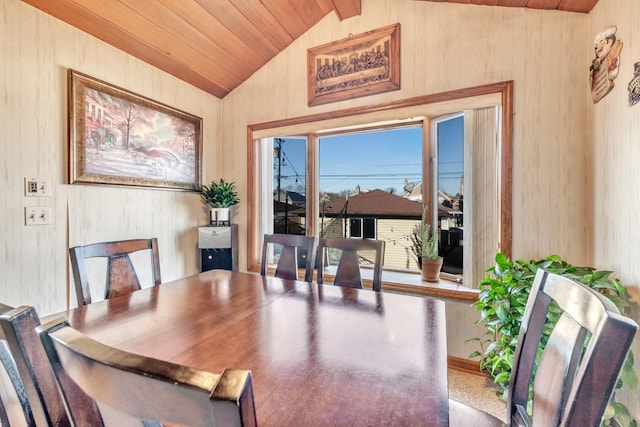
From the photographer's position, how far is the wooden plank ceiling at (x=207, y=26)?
1.87 meters

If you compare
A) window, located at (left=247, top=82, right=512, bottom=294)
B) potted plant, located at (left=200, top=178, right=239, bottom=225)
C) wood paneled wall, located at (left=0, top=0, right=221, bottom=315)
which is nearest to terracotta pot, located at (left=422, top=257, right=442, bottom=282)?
window, located at (left=247, top=82, right=512, bottom=294)

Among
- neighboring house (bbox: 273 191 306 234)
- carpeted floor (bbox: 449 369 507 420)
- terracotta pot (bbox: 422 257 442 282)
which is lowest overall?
carpeted floor (bbox: 449 369 507 420)

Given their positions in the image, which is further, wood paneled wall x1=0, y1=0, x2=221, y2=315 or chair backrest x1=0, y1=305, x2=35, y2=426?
wood paneled wall x1=0, y1=0, x2=221, y2=315

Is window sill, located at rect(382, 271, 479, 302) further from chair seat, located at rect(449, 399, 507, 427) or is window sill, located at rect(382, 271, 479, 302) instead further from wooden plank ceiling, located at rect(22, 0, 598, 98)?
wooden plank ceiling, located at rect(22, 0, 598, 98)

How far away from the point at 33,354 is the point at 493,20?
2.83m

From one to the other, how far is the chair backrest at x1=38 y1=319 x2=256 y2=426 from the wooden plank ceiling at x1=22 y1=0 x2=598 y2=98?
7.61ft

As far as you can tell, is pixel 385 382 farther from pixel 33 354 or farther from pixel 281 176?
pixel 281 176

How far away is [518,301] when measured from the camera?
1519mm

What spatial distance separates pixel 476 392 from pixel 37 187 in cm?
317

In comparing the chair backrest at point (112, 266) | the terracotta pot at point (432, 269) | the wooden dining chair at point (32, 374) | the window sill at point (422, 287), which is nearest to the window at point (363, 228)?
the window sill at point (422, 287)

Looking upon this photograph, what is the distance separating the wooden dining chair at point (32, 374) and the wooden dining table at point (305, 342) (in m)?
0.30

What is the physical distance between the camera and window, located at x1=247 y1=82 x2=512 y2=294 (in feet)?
6.61

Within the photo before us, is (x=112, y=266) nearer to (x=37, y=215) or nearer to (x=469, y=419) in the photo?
(x=37, y=215)

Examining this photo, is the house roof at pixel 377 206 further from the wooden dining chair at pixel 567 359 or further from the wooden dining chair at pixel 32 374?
the wooden dining chair at pixel 32 374
